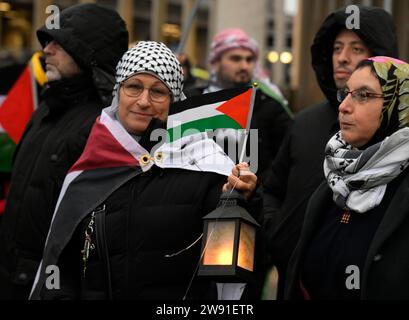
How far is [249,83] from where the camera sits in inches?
323

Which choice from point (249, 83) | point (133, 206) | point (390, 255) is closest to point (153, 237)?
point (133, 206)

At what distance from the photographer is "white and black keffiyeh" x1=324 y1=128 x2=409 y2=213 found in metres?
4.14

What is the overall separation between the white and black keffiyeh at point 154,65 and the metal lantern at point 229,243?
0.86 meters

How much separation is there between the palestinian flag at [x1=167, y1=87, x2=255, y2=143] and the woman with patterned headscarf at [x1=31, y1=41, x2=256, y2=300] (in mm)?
111

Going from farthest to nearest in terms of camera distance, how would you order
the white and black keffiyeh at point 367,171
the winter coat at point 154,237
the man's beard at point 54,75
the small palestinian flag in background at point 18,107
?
1. the small palestinian flag in background at point 18,107
2. the man's beard at point 54,75
3. the winter coat at point 154,237
4. the white and black keffiyeh at point 367,171

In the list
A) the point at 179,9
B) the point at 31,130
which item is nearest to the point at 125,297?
the point at 31,130

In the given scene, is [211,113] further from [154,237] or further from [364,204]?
[364,204]

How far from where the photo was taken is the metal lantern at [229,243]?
415 centimetres

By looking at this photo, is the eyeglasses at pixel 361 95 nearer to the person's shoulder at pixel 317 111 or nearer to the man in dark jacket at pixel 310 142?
the man in dark jacket at pixel 310 142

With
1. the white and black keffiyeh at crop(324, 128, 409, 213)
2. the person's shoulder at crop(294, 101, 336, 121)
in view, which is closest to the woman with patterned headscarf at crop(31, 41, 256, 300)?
the white and black keffiyeh at crop(324, 128, 409, 213)

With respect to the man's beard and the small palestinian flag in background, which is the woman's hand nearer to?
the man's beard

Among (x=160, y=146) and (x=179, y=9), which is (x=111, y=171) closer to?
(x=160, y=146)

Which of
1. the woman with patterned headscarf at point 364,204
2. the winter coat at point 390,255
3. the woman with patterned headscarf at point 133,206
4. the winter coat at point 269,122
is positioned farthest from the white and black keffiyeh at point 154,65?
the winter coat at point 269,122
